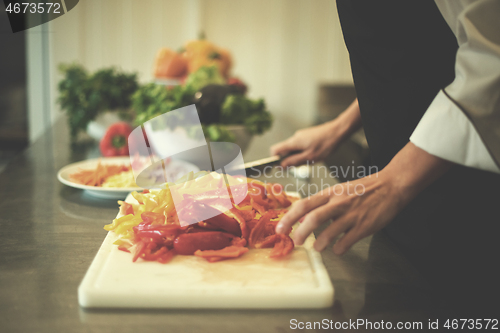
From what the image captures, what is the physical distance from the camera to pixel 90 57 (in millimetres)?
3756

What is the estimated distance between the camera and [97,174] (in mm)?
1214

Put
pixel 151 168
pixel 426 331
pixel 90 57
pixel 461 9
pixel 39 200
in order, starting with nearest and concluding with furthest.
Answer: pixel 426 331 → pixel 461 9 → pixel 39 200 → pixel 151 168 → pixel 90 57

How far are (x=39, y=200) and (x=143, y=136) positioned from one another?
49 cm

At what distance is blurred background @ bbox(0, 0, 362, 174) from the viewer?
3.45 metres

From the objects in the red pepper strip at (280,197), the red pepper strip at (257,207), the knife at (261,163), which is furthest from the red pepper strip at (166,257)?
the knife at (261,163)

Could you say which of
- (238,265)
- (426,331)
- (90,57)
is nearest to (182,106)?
(238,265)

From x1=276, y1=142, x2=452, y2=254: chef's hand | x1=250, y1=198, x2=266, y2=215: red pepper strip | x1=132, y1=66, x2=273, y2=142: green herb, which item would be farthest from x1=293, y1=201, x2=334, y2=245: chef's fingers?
x1=132, y1=66, x2=273, y2=142: green herb

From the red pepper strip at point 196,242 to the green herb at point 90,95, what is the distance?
1276 millimetres

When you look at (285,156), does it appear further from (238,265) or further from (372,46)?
(238,265)

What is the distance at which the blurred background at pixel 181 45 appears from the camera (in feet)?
11.3

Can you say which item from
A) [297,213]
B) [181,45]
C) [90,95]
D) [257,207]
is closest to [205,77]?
[90,95]

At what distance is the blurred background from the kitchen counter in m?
1.80

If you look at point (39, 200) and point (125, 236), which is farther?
point (39, 200)

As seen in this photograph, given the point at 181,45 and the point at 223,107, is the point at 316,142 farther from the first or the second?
the point at 181,45
